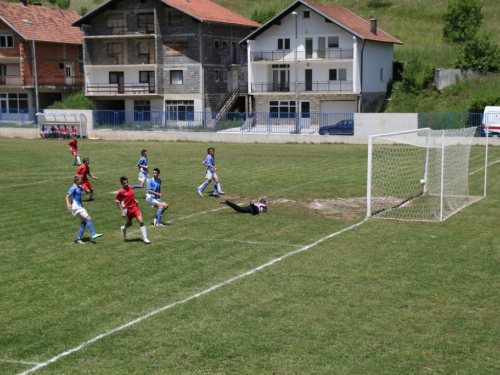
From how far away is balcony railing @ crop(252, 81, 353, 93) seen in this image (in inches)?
2333

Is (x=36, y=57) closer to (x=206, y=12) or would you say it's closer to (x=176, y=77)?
(x=176, y=77)

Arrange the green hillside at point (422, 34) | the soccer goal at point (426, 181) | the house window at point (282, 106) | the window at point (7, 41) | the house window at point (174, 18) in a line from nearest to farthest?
the soccer goal at point (426, 181), the green hillside at point (422, 34), the house window at point (282, 106), the house window at point (174, 18), the window at point (7, 41)

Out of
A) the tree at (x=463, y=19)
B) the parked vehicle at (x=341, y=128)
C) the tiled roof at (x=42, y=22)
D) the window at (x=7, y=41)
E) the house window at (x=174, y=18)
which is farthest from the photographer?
the window at (x=7, y=41)

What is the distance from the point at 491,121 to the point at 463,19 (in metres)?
26.3

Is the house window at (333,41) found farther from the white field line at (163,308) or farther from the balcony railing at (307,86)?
the white field line at (163,308)

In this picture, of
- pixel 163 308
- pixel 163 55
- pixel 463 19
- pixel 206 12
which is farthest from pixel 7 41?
Answer: pixel 163 308

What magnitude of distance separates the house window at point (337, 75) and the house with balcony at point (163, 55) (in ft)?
36.2

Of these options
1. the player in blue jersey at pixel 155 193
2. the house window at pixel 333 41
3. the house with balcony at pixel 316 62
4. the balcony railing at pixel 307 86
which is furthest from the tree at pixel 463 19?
the player in blue jersey at pixel 155 193

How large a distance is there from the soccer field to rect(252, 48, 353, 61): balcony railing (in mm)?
36797

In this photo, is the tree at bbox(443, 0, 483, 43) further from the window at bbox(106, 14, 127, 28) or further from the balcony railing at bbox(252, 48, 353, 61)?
the window at bbox(106, 14, 127, 28)

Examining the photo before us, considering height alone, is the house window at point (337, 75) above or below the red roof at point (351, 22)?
below

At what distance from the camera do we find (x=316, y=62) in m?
59.9

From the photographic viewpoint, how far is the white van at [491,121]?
4579 cm

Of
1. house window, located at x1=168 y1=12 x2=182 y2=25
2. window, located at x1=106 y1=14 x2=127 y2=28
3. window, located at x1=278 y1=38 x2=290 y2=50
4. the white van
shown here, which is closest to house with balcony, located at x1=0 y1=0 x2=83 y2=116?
window, located at x1=106 y1=14 x2=127 y2=28
